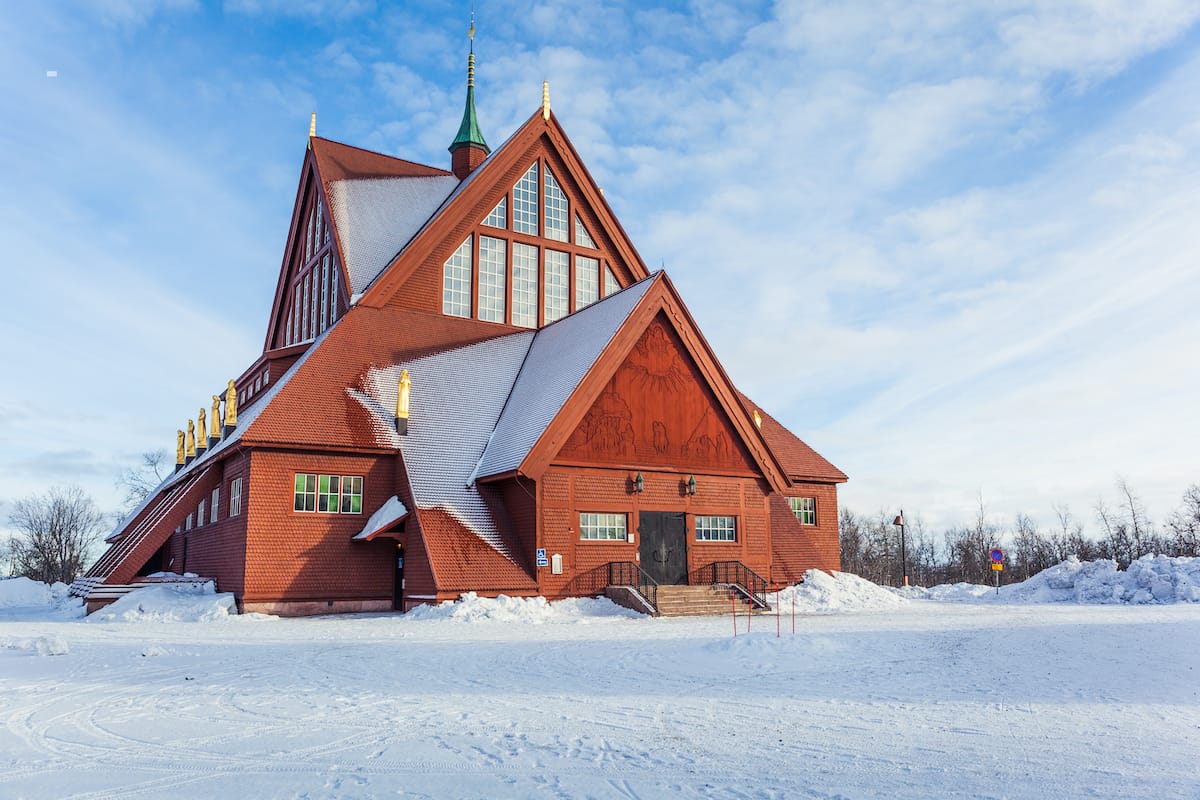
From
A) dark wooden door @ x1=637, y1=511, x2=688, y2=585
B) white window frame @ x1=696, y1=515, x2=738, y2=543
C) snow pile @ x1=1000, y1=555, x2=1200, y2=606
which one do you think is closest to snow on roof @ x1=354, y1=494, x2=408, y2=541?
dark wooden door @ x1=637, y1=511, x2=688, y2=585

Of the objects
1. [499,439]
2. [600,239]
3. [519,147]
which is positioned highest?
[519,147]

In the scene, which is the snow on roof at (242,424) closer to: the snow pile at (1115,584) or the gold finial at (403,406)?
the gold finial at (403,406)

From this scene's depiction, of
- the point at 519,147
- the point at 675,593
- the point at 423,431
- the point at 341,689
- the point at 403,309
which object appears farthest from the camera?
the point at 519,147

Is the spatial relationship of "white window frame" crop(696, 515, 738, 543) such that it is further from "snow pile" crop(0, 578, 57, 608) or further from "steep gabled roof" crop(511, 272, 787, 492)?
"snow pile" crop(0, 578, 57, 608)

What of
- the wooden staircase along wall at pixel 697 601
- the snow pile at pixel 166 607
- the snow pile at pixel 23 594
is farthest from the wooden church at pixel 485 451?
the snow pile at pixel 23 594

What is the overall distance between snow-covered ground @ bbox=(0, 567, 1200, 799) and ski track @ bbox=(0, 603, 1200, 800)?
4 cm

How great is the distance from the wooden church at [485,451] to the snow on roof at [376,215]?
0.44ft

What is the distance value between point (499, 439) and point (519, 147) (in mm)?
12996

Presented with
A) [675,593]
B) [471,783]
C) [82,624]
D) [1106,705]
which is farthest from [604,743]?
[82,624]

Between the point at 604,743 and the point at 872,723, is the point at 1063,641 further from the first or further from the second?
the point at 604,743

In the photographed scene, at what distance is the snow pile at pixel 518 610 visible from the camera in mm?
20875

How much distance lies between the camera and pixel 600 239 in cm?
3512

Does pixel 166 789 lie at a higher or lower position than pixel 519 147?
lower

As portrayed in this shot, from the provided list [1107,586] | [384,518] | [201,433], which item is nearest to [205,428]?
[201,433]
